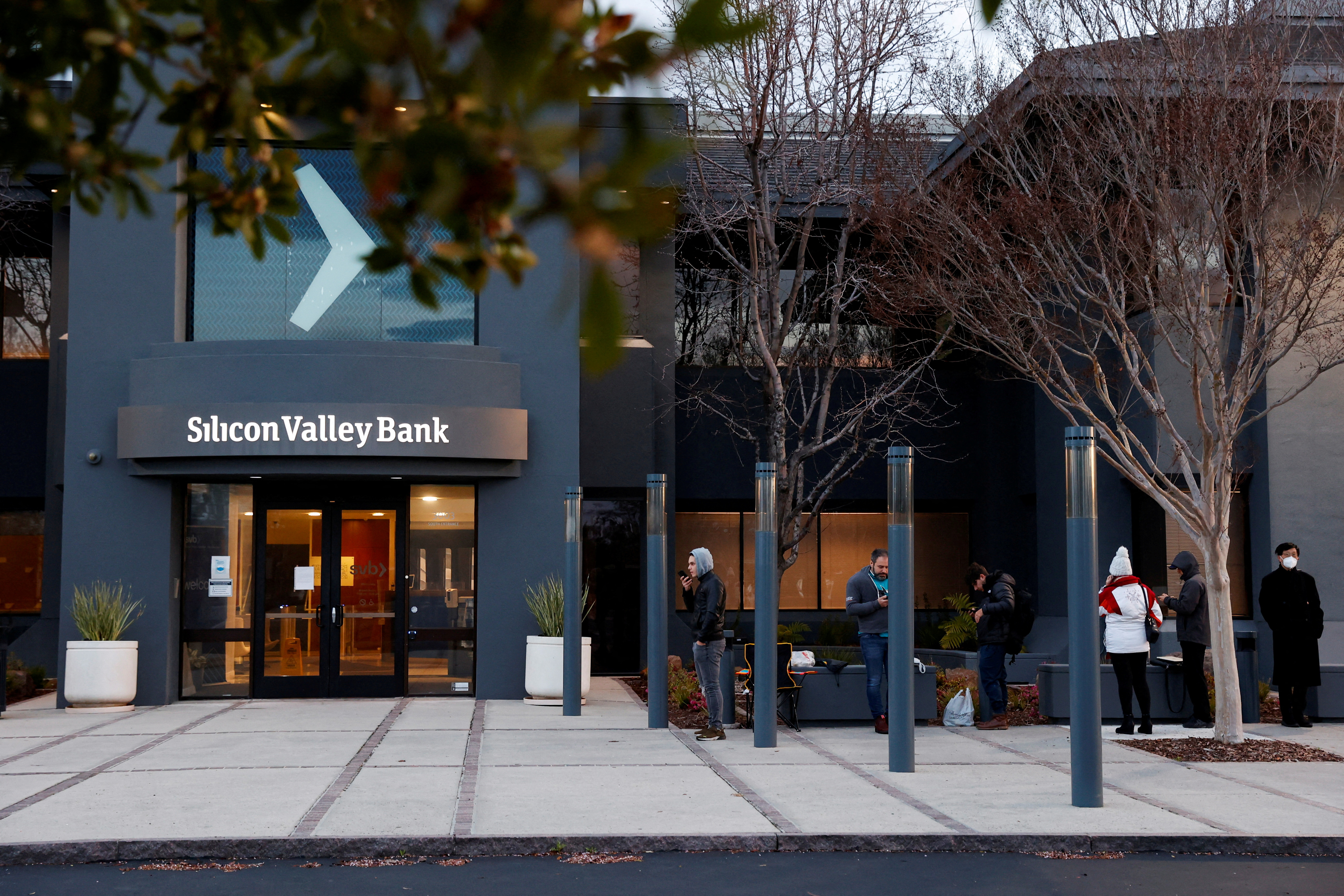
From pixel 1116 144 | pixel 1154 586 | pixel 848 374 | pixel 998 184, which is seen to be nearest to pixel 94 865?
pixel 1116 144

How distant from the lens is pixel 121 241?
16281 millimetres

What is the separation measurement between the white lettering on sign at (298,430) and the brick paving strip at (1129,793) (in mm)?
7416

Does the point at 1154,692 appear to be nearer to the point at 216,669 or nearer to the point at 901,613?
the point at 901,613

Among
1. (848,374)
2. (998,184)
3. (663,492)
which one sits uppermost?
(998,184)

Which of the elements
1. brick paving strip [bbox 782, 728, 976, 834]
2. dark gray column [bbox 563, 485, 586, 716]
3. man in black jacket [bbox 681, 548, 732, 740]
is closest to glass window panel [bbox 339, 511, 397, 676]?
dark gray column [bbox 563, 485, 586, 716]

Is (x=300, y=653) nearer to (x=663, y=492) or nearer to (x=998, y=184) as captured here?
(x=663, y=492)

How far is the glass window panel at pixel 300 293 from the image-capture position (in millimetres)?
16531

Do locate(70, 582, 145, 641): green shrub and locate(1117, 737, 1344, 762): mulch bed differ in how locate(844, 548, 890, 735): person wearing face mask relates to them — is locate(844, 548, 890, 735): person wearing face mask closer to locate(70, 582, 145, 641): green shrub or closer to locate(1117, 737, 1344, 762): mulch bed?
locate(1117, 737, 1344, 762): mulch bed

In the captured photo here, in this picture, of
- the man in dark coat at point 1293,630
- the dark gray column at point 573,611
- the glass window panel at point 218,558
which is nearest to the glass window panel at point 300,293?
the glass window panel at point 218,558

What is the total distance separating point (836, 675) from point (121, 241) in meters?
10.3

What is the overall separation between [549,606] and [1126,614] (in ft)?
22.8

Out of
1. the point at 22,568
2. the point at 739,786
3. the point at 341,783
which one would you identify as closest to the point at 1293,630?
the point at 739,786

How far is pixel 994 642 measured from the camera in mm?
13453

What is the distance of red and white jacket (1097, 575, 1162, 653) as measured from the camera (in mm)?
12562
